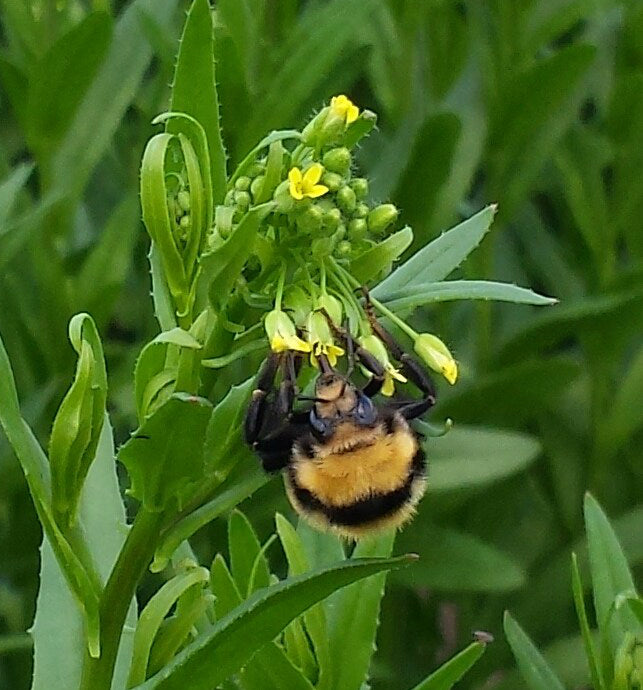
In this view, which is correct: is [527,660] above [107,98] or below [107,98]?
below

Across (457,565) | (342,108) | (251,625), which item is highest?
(342,108)

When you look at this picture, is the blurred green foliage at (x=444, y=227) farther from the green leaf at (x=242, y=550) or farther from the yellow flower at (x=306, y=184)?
the yellow flower at (x=306, y=184)

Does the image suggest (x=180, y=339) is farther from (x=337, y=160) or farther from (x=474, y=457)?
(x=474, y=457)

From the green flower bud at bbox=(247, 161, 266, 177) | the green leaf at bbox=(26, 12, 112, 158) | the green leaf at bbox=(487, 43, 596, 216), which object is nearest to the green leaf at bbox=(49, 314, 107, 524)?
the green flower bud at bbox=(247, 161, 266, 177)

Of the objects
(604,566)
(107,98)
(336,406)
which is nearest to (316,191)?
(336,406)

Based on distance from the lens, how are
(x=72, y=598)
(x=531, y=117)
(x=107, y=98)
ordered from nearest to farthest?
(x=72, y=598), (x=107, y=98), (x=531, y=117)

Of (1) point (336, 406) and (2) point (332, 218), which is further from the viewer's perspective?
(1) point (336, 406)

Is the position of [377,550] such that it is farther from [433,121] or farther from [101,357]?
[433,121]

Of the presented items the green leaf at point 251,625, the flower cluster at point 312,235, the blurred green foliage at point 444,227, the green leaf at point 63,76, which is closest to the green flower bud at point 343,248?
the flower cluster at point 312,235
